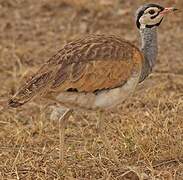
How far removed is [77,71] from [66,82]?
0.37 ft

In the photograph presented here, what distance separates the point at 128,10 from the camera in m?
8.71

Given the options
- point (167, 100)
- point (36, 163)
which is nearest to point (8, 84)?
point (167, 100)

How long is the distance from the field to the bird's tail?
45 centimetres

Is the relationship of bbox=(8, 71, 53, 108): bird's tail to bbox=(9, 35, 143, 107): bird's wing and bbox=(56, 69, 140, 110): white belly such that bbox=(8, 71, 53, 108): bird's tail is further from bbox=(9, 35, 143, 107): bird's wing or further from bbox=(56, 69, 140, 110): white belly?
bbox=(56, 69, 140, 110): white belly

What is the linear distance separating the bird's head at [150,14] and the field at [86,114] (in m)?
0.74

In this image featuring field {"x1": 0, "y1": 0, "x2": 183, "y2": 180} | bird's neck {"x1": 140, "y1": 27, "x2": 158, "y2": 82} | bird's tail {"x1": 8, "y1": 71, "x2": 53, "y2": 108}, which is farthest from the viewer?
bird's neck {"x1": 140, "y1": 27, "x2": 158, "y2": 82}

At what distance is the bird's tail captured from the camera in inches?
171

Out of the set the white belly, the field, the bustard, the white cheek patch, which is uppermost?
the white cheek patch

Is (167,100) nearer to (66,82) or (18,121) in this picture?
(18,121)

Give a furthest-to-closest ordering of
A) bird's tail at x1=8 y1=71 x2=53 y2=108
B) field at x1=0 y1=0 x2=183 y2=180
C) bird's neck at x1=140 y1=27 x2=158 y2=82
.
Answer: bird's neck at x1=140 y1=27 x2=158 y2=82
field at x1=0 y1=0 x2=183 y2=180
bird's tail at x1=8 y1=71 x2=53 y2=108

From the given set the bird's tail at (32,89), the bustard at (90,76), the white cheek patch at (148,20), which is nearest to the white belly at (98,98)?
the bustard at (90,76)

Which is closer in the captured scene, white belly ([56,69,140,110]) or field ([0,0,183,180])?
white belly ([56,69,140,110])

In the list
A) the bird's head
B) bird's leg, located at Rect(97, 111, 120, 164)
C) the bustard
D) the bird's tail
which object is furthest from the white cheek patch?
the bird's tail

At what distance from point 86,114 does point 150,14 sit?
152 centimetres
